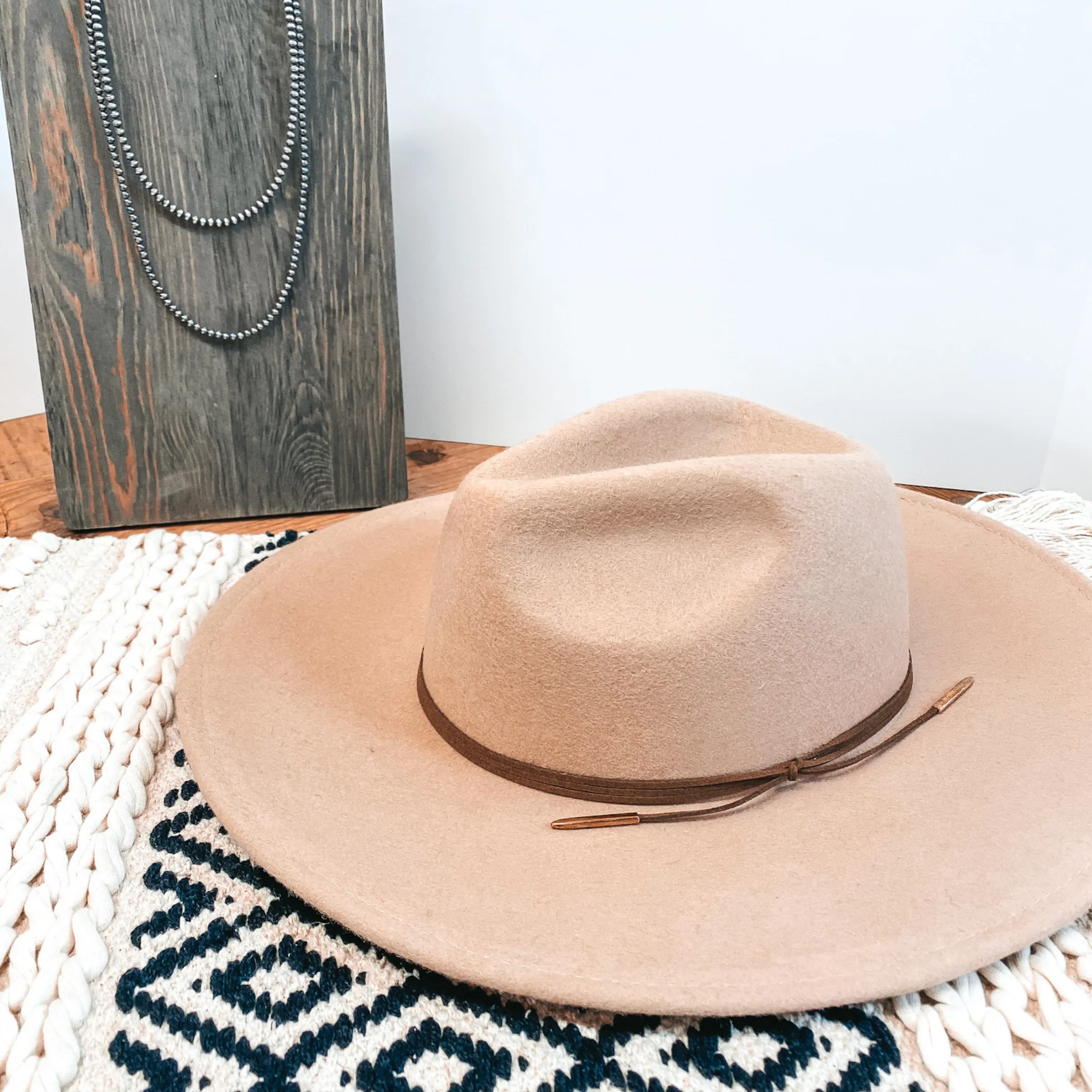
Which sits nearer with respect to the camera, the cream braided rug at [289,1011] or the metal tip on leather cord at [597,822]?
the cream braided rug at [289,1011]

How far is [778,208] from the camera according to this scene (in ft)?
5.29

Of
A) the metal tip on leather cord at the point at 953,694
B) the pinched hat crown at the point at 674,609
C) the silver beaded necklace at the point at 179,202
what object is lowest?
the metal tip on leather cord at the point at 953,694

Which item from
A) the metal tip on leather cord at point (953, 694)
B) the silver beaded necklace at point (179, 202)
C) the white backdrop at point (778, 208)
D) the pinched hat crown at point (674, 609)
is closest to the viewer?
the pinched hat crown at point (674, 609)

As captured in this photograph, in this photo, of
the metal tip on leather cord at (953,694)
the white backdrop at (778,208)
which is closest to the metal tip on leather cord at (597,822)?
the metal tip on leather cord at (953,694)

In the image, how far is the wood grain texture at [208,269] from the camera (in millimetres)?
1314

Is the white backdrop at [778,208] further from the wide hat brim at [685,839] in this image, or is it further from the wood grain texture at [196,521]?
the wide hat brim at [685,839]

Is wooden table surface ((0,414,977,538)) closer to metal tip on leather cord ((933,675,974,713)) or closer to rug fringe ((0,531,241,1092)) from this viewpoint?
rug fringe ((0,531,241,1092))

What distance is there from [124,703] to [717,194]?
1.29 m

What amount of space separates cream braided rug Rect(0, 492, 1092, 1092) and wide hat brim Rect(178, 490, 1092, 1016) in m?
0.07

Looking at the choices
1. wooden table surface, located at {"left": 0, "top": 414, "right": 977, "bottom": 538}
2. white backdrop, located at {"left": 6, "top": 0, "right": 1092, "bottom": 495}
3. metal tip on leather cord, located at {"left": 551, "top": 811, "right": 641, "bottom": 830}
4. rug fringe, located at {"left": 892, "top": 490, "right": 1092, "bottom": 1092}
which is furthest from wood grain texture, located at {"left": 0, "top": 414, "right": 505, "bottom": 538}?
rug fringe, located at {"left": 892, "top": 490, "right": 1092, "bottom": 1092}

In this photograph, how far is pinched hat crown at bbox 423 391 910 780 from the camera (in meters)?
0.73

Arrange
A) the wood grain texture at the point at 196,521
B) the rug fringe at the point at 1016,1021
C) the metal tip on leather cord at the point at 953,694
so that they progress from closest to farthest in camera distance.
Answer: the rug fringe at the point at 1016,1021, the metal tip on leather cord at the point at 953,694, the wood grain texture at the point at 196,521

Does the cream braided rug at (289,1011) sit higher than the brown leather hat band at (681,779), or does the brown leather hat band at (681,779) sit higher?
the brown leather hat band at (681,779)

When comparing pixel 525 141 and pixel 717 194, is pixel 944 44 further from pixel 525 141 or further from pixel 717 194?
pixel 525 141
